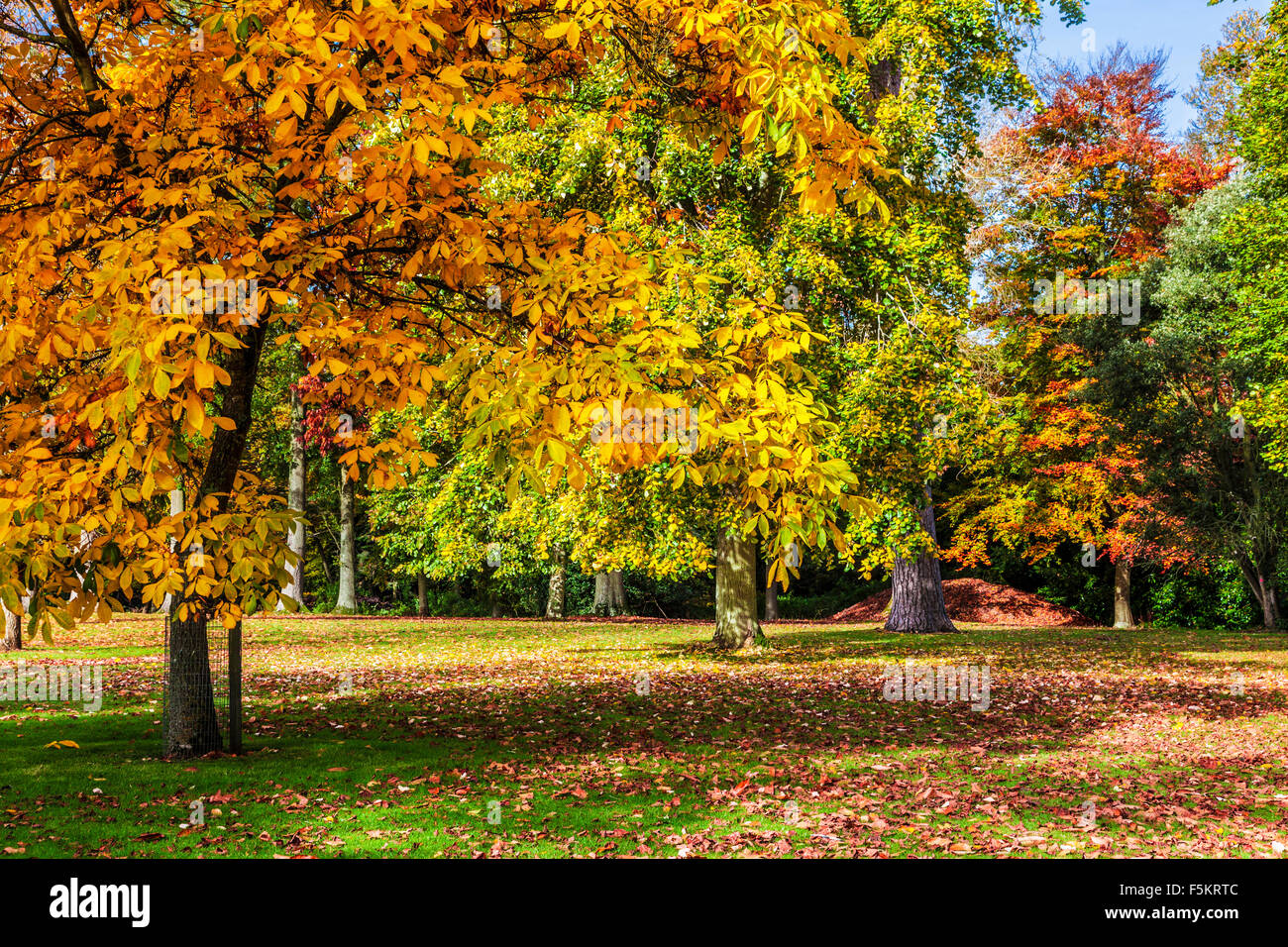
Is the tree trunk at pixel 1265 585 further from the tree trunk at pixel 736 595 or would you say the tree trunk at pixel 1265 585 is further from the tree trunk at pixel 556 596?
the tree trunk at pixel 556 596

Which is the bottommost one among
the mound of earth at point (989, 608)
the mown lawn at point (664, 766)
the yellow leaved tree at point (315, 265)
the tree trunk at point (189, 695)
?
the mound of earth at point (989, 608)

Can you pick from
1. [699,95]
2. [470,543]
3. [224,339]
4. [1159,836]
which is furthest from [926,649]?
[224,339]

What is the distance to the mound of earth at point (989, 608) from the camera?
27.9 metres

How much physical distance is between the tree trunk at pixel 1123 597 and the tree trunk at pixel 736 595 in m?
13.5

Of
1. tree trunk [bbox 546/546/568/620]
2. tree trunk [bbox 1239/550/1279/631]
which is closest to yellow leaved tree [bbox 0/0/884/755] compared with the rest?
tree trunk [bbox 546/546/568/620]

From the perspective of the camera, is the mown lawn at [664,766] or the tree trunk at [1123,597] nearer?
the mown lawn at [664,766]

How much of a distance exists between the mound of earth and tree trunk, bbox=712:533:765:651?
13.1 m

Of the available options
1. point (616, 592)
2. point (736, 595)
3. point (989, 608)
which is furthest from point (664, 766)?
point (989, 608)

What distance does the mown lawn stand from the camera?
5.49 metres

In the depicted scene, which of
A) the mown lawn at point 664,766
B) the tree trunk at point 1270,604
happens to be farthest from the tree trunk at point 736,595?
the tree trunk at point 1270,604

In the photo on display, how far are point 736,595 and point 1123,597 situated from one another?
14.3 m

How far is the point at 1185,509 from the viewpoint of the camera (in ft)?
71.5

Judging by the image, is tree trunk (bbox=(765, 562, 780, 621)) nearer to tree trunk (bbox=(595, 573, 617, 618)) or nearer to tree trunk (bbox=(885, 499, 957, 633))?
tree trunk (bbox=(595, 573, 617, 618))

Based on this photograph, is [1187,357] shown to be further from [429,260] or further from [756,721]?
[429,260]
